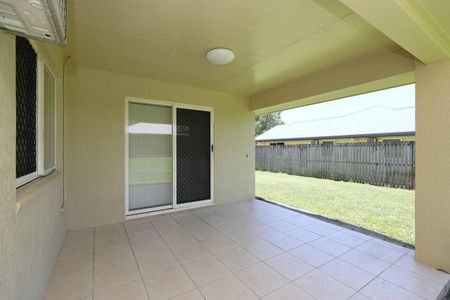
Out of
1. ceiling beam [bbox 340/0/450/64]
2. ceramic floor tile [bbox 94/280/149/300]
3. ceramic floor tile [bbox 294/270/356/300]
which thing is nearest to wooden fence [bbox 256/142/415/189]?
ceiling beam [bbox 340/0/450/64]

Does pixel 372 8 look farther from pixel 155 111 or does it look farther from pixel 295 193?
pixel 295 193

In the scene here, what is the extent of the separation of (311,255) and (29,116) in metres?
2.92

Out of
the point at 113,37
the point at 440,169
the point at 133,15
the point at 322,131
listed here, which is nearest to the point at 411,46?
the point at 440,169

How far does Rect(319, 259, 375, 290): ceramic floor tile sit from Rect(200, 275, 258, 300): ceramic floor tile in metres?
0.82

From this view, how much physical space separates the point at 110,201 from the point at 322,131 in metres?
9.11

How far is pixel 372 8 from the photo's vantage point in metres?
1.29

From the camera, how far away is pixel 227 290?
1.69 meters

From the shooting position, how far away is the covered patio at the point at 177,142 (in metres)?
1.41

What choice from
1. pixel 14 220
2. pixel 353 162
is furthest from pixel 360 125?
pixel 14 220

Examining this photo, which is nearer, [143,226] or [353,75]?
[353,75]

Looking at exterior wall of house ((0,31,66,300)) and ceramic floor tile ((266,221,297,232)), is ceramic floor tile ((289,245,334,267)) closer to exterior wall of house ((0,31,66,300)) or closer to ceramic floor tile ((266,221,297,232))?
ceramic floor tile ((266,221,297,232))

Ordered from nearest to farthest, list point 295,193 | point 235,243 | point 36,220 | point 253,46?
1. point 36,220
2. point 253,46
3. point 235,243
4. point 295,193

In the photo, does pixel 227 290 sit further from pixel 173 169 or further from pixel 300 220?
pixel 173 169

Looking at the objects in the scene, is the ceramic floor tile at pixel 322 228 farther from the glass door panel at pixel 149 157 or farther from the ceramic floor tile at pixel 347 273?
the glass door panel at pixel 149 157
